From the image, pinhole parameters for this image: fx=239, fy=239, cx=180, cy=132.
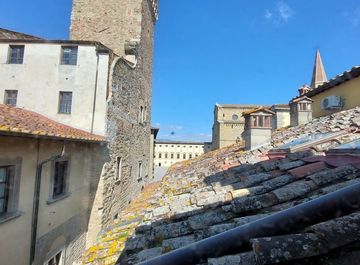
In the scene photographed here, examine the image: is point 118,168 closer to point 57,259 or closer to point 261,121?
point 57,259

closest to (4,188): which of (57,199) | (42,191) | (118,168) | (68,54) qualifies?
(42,191)

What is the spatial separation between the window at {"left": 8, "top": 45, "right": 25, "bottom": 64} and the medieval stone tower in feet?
12.7

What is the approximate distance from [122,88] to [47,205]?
6.79 metres

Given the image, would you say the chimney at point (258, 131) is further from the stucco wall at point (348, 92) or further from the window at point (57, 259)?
the window at point (57, 259)

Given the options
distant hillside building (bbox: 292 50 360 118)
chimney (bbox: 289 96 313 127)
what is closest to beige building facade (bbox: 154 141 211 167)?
distant hillside building (bbox: 292 50 360 118)

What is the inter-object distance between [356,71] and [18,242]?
34.1ft

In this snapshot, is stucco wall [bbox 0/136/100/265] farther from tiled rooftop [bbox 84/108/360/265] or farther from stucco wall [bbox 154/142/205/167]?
stucco wall [bbox 154/142/205/167]

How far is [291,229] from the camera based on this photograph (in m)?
1.28

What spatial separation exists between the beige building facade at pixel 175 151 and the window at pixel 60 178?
2088 inches

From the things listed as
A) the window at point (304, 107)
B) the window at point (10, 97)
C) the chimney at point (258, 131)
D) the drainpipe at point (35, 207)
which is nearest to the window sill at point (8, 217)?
the drainpipe at point (35, 207)

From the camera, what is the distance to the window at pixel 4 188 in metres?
→ 5.47

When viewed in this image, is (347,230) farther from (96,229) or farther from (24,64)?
(24,64)

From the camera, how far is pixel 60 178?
7801mm

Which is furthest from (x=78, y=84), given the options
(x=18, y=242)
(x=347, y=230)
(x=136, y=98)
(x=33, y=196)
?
(x=347, y=230)
